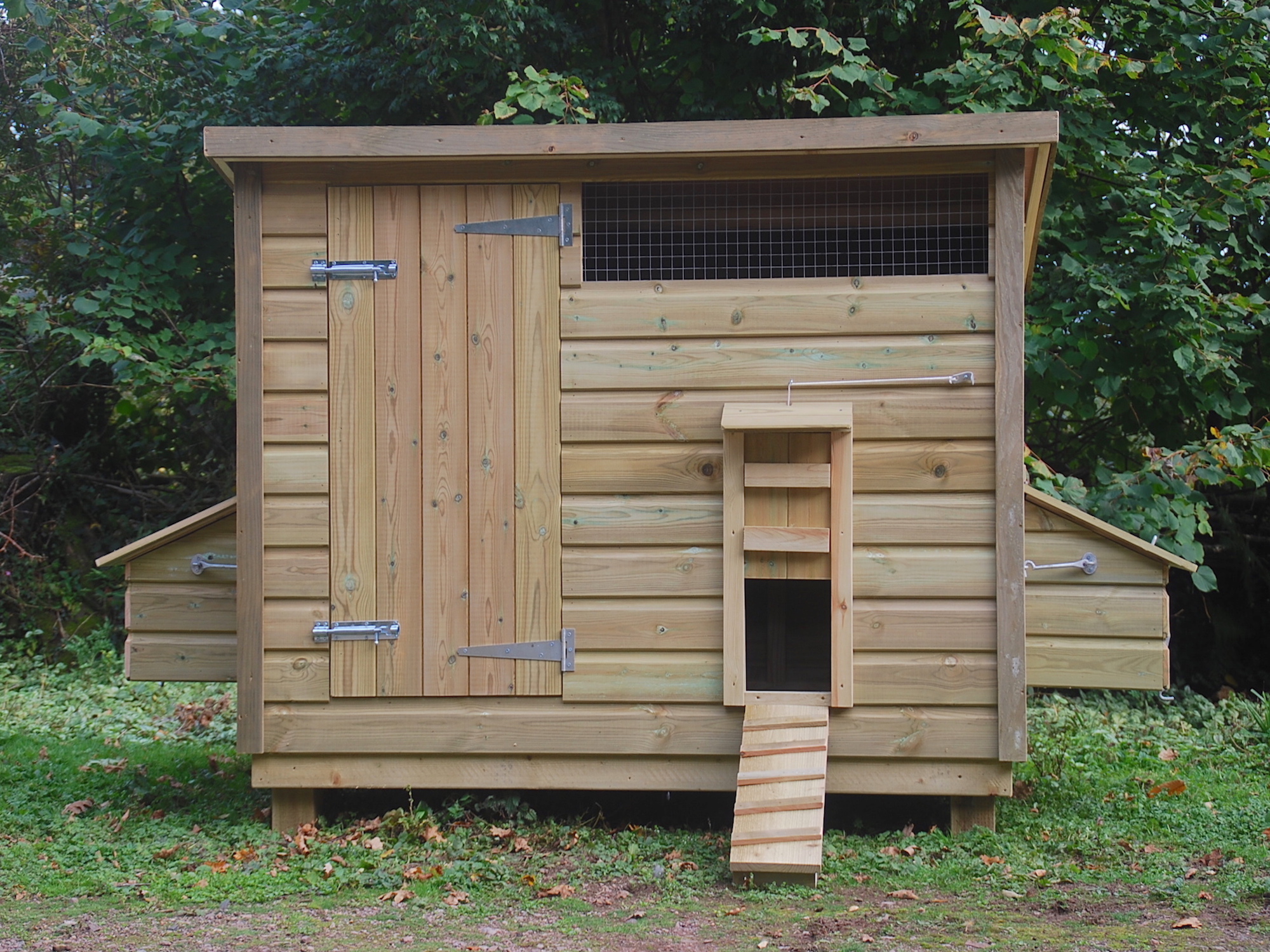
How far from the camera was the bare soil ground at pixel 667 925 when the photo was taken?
3.54 metres

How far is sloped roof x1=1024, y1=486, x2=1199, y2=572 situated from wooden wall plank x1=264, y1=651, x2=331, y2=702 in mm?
3037

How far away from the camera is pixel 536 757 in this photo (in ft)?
15.8

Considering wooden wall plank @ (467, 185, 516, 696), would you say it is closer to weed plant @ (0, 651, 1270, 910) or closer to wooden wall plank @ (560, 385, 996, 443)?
wooden wall plank @ (560, 385, 996, 443)

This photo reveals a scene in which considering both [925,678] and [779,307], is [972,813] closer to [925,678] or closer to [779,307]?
[925,678]

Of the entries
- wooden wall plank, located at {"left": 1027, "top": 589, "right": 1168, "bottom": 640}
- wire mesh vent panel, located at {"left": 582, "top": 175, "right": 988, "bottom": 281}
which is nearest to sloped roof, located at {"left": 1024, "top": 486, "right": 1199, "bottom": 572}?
wooden wall plank, located at {"left": 1027, "top": 589, "right": 1168, "bottom": 640}

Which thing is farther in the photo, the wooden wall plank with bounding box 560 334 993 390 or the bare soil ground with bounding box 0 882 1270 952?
the wooden wall plank with bounding box 560 334 993 390

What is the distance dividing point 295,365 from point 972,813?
136 inches

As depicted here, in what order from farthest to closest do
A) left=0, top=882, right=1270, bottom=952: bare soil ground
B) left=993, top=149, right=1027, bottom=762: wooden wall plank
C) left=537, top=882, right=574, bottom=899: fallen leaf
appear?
1. left=993, top=149, right=1027, bottom=762: wooden wall plank
2. left=537, top=882, right=574, bottom=899: fallen leaf
3. left=0, top=882, right=1270, bottom=952: bare soil ground

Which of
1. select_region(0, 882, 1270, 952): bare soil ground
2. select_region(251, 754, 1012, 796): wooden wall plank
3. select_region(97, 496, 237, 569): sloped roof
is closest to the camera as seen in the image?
select_region(0, 882, 1270, 952): bare soil ground

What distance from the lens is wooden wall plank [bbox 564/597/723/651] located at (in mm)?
4715

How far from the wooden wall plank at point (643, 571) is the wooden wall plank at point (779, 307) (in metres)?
0.91

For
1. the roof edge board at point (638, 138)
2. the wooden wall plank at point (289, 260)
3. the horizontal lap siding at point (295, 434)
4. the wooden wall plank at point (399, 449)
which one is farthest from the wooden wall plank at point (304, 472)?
the roof edge board at point (638, 138)

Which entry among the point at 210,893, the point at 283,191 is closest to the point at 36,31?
the point at 283,191

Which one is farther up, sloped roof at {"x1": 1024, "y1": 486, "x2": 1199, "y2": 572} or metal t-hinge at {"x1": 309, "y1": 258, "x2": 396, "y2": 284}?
metal t-hinge at {"x1": 309, "y1": 258, "x2": 396, "y2": 284}
